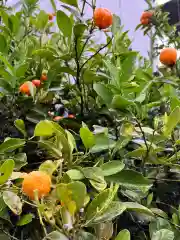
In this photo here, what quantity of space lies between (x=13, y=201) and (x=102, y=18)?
0.42 metres

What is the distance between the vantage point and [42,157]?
75 cm

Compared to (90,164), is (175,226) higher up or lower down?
lower down

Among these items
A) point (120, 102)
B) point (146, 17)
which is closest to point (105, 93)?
point (120, 102)

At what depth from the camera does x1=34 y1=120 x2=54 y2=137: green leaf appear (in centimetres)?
59

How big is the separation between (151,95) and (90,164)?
10.2 inches

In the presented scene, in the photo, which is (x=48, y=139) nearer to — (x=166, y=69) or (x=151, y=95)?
(x=151, y=95)

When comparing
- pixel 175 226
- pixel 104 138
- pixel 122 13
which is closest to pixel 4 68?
pixel 104 138

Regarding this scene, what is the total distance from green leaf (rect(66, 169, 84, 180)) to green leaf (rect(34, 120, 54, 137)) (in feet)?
0.22

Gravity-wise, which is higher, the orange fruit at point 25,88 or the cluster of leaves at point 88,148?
the orange fruit at point 25,88

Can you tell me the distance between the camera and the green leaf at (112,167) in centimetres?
60

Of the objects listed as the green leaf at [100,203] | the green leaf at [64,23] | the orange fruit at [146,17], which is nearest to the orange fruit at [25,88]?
the green leaf at [64,23]

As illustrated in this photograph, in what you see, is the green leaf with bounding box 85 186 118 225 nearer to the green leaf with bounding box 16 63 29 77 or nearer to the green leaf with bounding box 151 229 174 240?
the green leaf with bounding box 151 229 174 240

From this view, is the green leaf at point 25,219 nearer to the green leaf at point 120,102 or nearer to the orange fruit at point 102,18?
the green leaf at point 120,102

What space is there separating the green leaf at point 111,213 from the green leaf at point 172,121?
0.58ft
